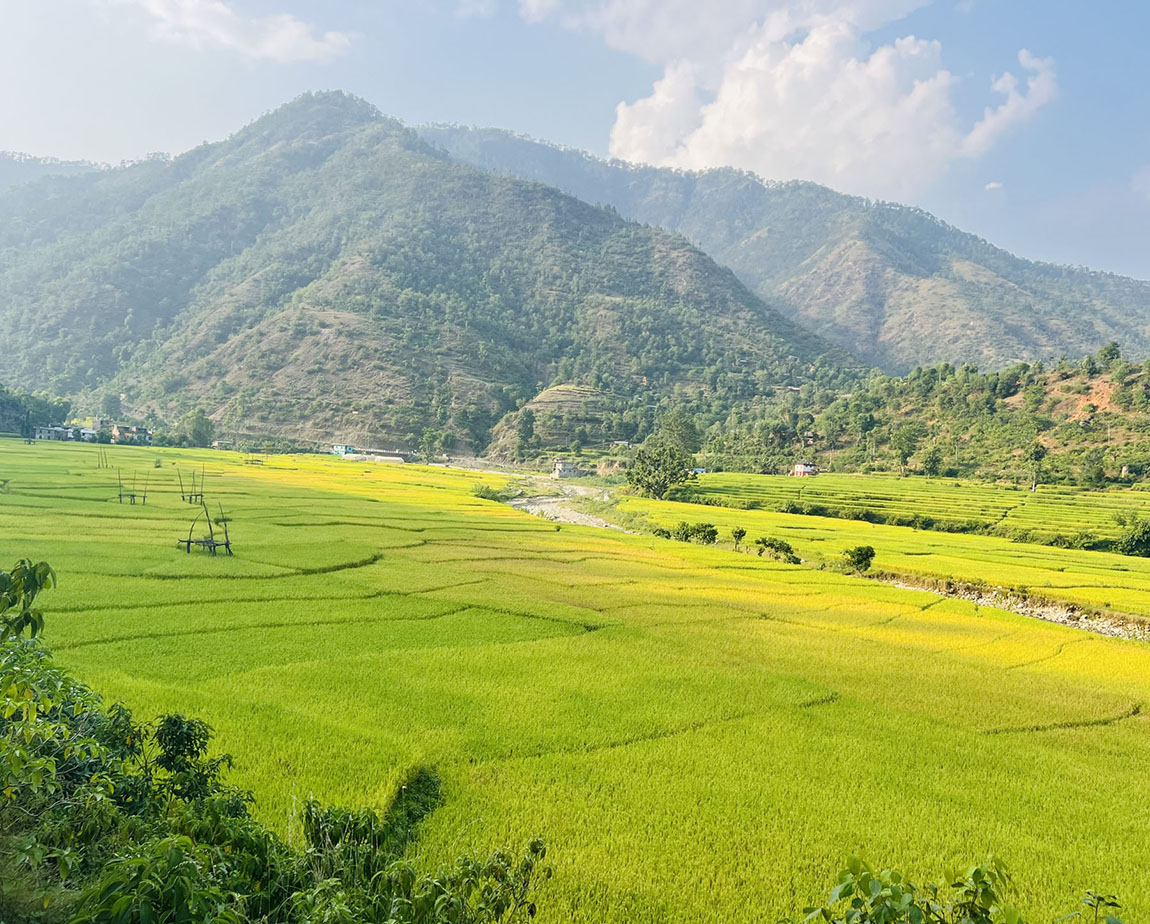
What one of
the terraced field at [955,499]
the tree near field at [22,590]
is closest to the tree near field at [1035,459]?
the terraced field at [955,499]

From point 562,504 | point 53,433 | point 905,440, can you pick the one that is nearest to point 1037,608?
point 562,504

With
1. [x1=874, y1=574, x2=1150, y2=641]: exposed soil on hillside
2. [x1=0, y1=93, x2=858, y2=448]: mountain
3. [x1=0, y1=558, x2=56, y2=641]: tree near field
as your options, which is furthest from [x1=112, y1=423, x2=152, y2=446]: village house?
[x1=0, y1=558, x2=56, y2=641]: tree near field

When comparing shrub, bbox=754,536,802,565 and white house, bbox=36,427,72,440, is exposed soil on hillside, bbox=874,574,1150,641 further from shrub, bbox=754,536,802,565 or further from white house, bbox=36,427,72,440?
white house, bbox=36,427,72,440

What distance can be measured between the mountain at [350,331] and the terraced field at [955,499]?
57.3m

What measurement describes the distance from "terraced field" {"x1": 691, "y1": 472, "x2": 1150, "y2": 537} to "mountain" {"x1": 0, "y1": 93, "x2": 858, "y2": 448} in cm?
5728

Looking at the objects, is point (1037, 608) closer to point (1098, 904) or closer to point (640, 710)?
point (640, 710)

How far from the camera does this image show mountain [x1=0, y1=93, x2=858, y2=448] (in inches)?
4663

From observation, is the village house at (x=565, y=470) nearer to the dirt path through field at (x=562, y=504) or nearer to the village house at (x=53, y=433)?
the dirt path through field at (x=562, y=504)

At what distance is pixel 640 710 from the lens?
1126cm

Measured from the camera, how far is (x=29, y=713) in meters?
4.02

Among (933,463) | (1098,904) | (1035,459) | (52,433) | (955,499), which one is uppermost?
(1035,459)

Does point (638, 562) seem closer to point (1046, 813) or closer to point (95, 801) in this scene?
point (1046, 813)

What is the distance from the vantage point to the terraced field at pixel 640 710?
736 centimetres

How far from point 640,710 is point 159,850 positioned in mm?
9087
